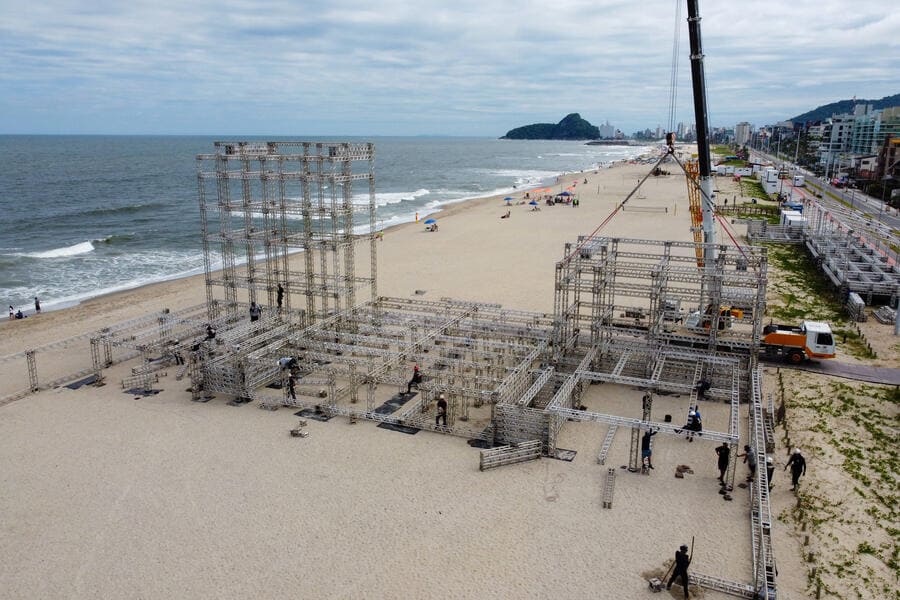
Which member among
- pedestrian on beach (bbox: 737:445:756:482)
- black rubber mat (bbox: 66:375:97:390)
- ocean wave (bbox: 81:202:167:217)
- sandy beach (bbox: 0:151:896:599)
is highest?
ocean wave (bbox: 81:202:167:217)

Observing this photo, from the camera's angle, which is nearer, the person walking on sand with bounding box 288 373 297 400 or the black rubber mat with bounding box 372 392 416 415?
the black rubber mat with bounding box 372 392 416 415

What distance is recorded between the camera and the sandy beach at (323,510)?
42.3ft

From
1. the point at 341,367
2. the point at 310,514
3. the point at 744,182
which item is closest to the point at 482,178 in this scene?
the point at 744,182

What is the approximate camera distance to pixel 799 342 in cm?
2380

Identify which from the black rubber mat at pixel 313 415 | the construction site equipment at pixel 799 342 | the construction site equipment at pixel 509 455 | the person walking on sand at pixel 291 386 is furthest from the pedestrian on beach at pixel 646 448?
the person walking on sand at pixel 291 386

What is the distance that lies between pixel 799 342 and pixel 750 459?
31.0 feet

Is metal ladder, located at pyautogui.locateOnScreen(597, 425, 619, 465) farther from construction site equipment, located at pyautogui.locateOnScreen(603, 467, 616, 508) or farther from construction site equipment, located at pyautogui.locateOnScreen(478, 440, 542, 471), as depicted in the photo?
construction site equipment, located at pyautogui.locateOnScreen(478, 440, 542, 471)

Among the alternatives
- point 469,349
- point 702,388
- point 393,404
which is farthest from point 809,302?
point 393,404

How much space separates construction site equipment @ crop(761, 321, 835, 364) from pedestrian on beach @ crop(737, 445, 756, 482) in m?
8.79

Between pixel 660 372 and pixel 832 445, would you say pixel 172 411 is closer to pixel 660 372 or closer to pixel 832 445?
pixel 660 372

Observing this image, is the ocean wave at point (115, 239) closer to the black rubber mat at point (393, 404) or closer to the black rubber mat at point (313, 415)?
the black rubber mat at point (313, 415)

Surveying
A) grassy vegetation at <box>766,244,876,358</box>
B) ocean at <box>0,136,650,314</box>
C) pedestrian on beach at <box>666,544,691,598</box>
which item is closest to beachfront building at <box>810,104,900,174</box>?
ocean at <box>0,136,650,314</box>

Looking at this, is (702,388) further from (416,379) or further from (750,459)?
(416,379)

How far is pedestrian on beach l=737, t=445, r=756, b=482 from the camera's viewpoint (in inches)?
632
